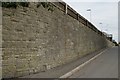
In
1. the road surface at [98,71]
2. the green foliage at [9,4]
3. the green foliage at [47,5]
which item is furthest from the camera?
the green foliage at [47,5]

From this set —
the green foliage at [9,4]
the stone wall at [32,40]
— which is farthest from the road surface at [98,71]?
the green foliage at [9,4]

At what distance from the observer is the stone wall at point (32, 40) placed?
12906mm

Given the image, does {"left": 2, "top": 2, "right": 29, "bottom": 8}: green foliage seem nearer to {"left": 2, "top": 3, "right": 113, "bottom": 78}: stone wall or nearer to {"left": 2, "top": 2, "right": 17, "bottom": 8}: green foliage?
{"left": 2, "top": 2, "right": 17, "bottom": 8}: green foliage

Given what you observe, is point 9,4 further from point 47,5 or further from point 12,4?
point 47,5

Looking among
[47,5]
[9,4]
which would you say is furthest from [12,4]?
[47,5]

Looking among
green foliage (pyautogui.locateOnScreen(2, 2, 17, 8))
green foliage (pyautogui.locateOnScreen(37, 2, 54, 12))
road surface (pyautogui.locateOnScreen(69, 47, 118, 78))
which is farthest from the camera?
green foliage (pyautogui.locateOnScreen(37, 2, 54, 12))

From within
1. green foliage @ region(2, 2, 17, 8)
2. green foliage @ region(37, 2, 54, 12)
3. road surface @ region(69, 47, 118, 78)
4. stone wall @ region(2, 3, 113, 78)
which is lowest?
road surface @ region(69, 47, 118, 78)

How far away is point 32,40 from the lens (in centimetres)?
1482

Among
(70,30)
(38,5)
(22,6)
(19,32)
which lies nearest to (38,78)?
(19,32)

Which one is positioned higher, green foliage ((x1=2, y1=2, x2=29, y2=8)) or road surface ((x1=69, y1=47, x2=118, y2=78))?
green foliage ((x1=2, y1=2, x2=29, y2=8))

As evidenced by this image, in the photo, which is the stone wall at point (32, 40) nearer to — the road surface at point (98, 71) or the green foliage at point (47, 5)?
the green foliage at point (47, 5)

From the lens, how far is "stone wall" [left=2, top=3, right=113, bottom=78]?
508 inches

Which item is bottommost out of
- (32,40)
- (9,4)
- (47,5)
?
(32,40)

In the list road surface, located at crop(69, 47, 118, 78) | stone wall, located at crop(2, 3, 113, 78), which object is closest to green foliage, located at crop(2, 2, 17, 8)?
stone wall, located at crop(2, 3, 113, 78)
